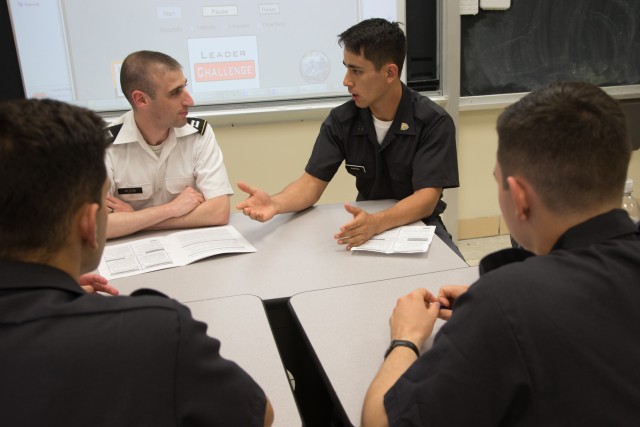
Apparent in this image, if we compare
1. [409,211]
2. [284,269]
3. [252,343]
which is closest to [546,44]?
[409,211]

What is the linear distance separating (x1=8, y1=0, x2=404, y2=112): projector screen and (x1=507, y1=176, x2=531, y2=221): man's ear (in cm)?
247

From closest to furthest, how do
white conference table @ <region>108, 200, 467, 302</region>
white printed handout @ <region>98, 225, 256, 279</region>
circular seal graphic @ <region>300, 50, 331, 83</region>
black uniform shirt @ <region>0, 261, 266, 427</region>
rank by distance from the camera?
1. black uniform shirt @ <region>0, 261, 266, 427</region>
2. white conference table @ <region>108, 200, 467, 302</region>
3. white printed handout @ <region>98, 225, 256, 279</region>
4. circular seal graphic @ <region>300, 50, 331, 83</region>

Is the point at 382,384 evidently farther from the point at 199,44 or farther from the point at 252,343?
the point at 199,44

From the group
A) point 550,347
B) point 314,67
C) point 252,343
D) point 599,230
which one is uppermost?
point 314,67

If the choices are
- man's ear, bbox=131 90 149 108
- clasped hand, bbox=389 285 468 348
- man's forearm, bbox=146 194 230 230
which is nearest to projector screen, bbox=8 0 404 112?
man's ear, bbox=131 90 149 108

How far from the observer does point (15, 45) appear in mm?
2889

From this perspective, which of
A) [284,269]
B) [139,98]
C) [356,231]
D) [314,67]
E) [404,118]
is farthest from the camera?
[314,67]

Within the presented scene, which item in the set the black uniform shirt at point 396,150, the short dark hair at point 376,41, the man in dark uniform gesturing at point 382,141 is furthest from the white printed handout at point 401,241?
the short dark hair at point 376,41

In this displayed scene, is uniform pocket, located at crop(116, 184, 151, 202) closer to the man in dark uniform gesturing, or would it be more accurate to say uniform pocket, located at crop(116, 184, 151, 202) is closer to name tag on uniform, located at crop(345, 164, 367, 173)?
the man in dark uniform gesturing

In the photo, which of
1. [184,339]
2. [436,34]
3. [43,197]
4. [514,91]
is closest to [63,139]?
[43,197]

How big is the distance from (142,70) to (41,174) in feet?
4.97

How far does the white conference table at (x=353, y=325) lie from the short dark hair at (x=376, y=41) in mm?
1057

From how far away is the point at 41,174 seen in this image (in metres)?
0.74

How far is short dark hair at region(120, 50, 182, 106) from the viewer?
6.95 ft
